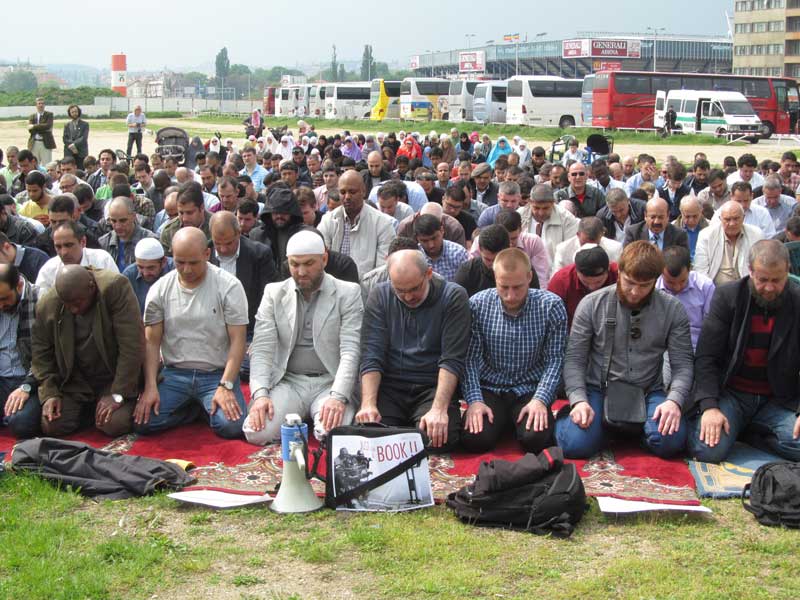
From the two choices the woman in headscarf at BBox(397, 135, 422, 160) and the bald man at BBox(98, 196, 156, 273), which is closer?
the bald man at BBox(98, 196, 156, 273)

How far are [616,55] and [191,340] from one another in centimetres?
10175

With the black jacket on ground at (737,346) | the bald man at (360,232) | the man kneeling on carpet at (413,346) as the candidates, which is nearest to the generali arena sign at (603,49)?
the bald man at (360,232)

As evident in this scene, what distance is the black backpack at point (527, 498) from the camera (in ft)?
16.8

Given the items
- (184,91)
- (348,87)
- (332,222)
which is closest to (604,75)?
(348,87)

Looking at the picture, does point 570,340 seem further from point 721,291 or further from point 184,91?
point 184,91

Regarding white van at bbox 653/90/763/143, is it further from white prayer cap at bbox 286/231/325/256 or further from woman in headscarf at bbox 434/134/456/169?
white prayer cap at bbox 286/231/325/256

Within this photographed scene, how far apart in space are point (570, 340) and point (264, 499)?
7.73 feet

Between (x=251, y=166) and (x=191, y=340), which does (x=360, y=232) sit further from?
(x=251, y=166)

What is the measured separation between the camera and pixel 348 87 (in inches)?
2516

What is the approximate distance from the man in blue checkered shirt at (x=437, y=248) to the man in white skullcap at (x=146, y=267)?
2156 mm

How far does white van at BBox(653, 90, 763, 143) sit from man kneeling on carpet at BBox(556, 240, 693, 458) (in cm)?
3348

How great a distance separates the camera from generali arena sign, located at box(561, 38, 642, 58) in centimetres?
10138

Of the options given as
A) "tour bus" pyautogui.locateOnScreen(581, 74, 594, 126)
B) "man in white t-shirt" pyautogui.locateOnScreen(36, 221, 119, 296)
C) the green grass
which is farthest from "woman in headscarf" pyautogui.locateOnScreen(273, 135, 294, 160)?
"tour bus" pyautogui.locateOnScreen(581, 74, 594, 126)

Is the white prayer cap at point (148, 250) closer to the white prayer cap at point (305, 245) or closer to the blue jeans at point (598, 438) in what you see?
the white prayer cap at point (305, 245)
